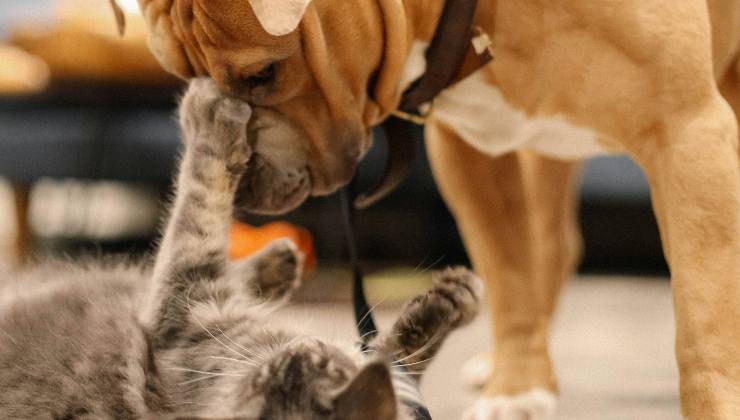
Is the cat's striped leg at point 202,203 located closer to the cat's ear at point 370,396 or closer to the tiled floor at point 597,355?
the tiled floor at point 597,355

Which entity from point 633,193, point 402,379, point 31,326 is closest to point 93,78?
point 633,193

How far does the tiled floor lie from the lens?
5.34 ft

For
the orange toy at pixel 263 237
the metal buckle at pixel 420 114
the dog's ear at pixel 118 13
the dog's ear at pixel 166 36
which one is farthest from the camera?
the orange toy at pixel 263 237

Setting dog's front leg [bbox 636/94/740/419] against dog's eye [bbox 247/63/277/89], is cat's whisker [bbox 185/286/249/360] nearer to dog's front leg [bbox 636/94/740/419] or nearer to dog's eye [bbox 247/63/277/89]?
dog's eye [bbox 247/63/277/89]

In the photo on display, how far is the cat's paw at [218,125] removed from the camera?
124cm

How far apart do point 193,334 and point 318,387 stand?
0.97ft

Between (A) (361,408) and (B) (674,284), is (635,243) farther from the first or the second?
(A) (361,408)

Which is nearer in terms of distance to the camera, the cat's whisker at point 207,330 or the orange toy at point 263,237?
the cat's whisker at point 207,330

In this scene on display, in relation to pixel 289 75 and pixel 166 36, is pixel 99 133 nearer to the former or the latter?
pixel 166 36

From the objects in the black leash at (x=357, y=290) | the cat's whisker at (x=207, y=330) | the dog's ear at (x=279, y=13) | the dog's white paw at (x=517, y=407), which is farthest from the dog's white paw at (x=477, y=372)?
the dog's ear at (x=279, y=13)

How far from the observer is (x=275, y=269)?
1.46m

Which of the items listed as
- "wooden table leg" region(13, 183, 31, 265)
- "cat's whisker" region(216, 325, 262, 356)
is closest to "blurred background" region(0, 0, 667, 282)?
"wooden table leg" region(13, 183, 31, 265)

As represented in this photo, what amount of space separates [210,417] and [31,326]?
472 mm

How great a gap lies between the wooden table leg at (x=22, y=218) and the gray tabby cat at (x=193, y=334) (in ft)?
6.86
